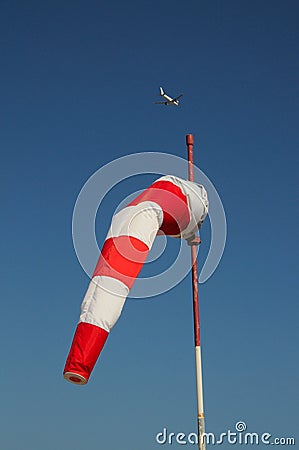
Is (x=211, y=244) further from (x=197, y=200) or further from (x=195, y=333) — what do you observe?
(x=195, y=333)

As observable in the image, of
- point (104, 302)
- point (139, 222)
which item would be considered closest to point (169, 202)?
point (139, 222)

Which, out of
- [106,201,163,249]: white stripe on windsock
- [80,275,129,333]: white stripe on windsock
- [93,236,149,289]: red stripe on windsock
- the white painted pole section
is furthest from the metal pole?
[80,275,129,333]: white stripe on windsock

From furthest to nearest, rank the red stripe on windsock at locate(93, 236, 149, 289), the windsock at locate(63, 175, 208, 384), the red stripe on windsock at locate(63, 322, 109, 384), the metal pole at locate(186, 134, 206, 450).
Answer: the metal pole at locate(186, 134, 206, 450), the red stripe on windsock at locate(93, 236, 149, 289), the windsock at locate(63, 175, 208, 384), the red stripe on windsock at locate(63, 322, 109, 384)

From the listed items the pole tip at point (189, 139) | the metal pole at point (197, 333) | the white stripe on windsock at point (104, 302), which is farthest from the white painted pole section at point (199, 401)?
the pole tip at point (189, 139)

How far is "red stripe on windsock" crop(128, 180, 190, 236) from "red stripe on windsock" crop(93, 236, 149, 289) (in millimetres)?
1065

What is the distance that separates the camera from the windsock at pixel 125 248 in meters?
13.2

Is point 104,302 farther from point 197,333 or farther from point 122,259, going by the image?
point 197,333

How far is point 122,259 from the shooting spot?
45.4 feet

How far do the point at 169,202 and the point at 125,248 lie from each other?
161cm

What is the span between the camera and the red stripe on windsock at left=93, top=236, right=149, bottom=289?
13670 mm

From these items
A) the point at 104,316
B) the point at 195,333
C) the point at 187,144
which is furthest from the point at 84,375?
the point at 187,144

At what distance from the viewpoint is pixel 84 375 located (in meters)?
13.0

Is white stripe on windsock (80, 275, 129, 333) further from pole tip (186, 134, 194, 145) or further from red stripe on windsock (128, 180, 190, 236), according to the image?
pole tip (186, 134, 194, 145)

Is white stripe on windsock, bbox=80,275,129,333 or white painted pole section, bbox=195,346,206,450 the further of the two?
white painted pole section, bbox=195,346,206,450
